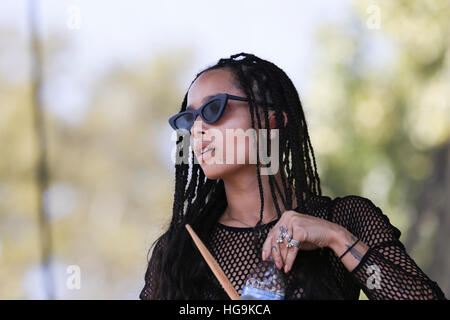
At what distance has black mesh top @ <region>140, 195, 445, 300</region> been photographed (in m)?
1.67

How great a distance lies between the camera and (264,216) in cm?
195

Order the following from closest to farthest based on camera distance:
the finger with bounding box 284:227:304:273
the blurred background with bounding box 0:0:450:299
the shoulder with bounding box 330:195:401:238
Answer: the finger with bounding box 284:227:304:273 → the shoulder with bounding box 330:195:401:238 → the blurred background with bounding box 0:0:450:299

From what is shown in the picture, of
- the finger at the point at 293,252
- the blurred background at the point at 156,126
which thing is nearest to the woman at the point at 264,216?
the finger at the point at 293,252

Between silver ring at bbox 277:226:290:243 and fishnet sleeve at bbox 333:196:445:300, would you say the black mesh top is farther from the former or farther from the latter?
silver ring at bbox 277:226:290:243

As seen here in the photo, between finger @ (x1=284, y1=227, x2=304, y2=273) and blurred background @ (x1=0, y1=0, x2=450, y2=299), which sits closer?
finger @ (x1=284, y1=227, x2=304, y2=273)

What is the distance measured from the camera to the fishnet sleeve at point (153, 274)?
76.2 inches

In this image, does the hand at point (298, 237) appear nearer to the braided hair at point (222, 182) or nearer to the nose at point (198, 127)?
the braided hair at point (222, 182)

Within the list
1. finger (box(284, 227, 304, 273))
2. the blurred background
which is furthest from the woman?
the blurred background

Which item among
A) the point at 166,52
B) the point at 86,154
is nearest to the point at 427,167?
the point at 166,52

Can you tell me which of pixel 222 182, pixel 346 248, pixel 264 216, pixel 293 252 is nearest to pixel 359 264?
pixel 346 248

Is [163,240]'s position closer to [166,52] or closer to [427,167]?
[427,167]

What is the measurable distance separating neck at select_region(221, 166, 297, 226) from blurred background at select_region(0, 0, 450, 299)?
10.9ft

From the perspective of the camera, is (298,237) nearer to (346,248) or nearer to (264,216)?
(346,248)
